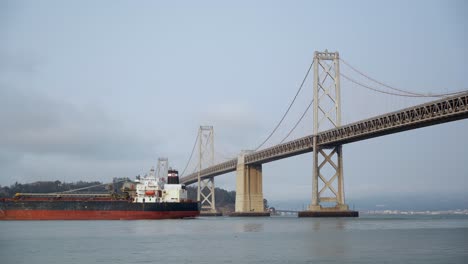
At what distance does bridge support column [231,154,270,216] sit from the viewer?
218 ft

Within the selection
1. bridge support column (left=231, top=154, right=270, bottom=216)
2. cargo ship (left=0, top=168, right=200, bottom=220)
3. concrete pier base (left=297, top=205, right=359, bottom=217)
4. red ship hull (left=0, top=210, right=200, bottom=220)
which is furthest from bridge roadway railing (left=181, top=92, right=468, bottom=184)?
red ship hull (left=0, top=210, right=200, bottom=220)

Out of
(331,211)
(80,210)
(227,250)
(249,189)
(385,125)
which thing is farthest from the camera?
(249,189)

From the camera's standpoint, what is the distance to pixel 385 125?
41438 mm

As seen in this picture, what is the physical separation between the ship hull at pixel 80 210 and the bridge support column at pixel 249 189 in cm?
1787

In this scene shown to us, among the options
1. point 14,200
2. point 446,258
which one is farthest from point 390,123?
point 14,200

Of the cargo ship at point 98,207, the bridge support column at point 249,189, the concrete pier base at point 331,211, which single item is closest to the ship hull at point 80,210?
the cargo ship at point 98,207

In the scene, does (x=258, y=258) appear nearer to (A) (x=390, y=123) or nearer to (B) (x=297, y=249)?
(B) (x=297, y=249)

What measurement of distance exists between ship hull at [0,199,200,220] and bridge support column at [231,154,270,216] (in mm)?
17872

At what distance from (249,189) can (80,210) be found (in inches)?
853

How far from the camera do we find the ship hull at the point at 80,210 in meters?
48.5

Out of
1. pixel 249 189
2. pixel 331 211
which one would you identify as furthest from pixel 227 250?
pixel 249 189

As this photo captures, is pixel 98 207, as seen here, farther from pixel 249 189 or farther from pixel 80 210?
pixel 249 189

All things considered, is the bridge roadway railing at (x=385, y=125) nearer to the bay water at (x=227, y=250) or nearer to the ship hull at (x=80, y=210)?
the bay water at (x=227, y=250)

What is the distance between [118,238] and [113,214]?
22501 mm
